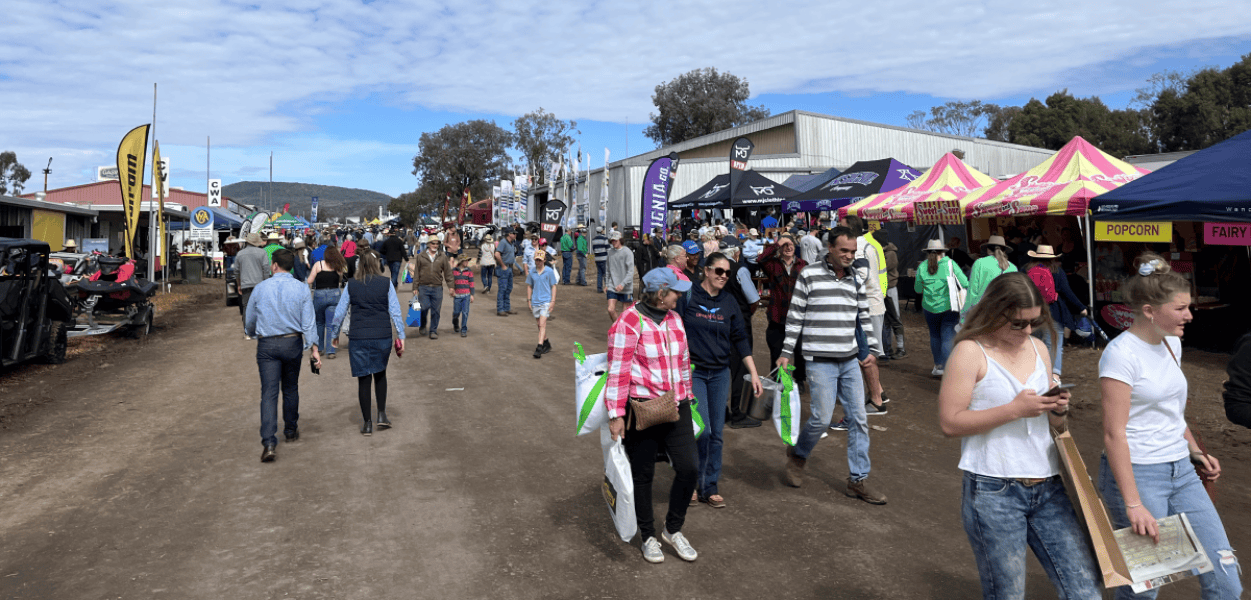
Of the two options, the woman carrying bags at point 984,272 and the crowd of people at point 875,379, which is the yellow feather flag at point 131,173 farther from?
the woman carrying bags at point 984,272

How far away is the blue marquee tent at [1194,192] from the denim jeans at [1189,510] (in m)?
7.28

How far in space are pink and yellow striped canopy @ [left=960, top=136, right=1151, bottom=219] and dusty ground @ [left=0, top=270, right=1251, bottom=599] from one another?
3136 mm

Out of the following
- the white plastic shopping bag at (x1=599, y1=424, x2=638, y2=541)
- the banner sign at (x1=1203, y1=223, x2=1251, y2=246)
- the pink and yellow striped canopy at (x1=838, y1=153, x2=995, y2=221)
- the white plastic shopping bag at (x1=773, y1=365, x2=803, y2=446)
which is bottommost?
the white plastic shopping bag at (x1=599, y1=424, x2=638, y2=541)

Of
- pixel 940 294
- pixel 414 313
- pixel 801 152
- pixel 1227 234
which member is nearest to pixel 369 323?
pixel 414 313

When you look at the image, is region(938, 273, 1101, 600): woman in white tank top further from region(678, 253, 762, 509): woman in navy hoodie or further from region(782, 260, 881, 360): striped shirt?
region(782, 260, 881, 360): striped shirt

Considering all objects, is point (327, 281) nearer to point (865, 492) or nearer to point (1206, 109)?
point (865, 492)

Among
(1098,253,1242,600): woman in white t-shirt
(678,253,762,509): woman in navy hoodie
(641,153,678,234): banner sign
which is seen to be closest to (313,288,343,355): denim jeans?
(678,253,762,509): woman in navy hoodie

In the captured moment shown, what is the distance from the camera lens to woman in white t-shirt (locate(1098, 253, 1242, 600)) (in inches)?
111

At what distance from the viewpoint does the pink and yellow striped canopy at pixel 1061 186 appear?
11.3 metres

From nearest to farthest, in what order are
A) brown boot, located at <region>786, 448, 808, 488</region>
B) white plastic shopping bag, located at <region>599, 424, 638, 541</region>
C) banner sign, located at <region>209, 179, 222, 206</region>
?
white plastic shopping bag, located at <region>599, 424, 638, 541</region>
brown boot, located at <region>786, 448, 808, 488</region>
banner sign, located at <region>209, 179, 222, 206</region>

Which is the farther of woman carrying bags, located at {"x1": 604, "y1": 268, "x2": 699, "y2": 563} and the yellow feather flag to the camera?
the yellow feather flag

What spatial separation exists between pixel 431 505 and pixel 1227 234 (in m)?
9.38

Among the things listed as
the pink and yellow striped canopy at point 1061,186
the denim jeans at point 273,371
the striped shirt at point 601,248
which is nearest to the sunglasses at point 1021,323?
the denim jeans at point 273,371

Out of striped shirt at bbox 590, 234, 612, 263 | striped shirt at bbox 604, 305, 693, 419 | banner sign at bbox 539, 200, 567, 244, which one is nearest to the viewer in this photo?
striped shirt at bbox 604, 305, 693, 419
